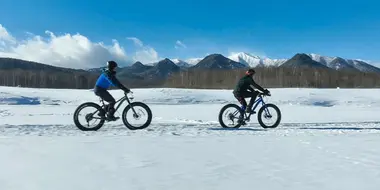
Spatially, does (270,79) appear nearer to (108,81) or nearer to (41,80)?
(41,80)

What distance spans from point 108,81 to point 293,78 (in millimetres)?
88462

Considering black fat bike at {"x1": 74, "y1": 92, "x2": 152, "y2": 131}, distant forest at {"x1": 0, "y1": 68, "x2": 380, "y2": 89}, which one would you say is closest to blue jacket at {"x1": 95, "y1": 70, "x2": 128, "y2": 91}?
black fat bike at {"x1": 74, "y1": 92, "x2": 152, "y2": 131}

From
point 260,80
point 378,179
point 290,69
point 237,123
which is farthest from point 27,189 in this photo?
point 290,69

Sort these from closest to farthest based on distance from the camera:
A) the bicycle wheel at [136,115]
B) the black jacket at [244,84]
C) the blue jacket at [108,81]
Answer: the blue jacket at [108,81] → the bicycle wheel at [136,115] → the black jacket at [244,84]

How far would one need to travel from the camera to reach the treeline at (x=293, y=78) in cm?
9056

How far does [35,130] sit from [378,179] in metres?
8.59

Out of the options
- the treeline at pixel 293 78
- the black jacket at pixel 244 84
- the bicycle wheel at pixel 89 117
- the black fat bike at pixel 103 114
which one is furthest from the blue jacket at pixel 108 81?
the treeline at pixel 293 78

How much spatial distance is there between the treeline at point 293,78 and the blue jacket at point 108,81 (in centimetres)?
7655

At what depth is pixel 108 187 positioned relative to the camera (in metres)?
4.45

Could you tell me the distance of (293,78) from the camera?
311ft

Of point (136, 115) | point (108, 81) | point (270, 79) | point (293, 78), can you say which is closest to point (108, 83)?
point (108, 81)

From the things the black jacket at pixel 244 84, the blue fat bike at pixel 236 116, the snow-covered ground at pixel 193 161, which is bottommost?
the snow-covered ground at pixel 193 161

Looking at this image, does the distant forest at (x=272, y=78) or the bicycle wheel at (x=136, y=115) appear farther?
the distant forest at (x=272, y=78)

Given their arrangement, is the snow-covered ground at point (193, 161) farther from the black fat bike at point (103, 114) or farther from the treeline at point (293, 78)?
the treeline at point (293, 78)
